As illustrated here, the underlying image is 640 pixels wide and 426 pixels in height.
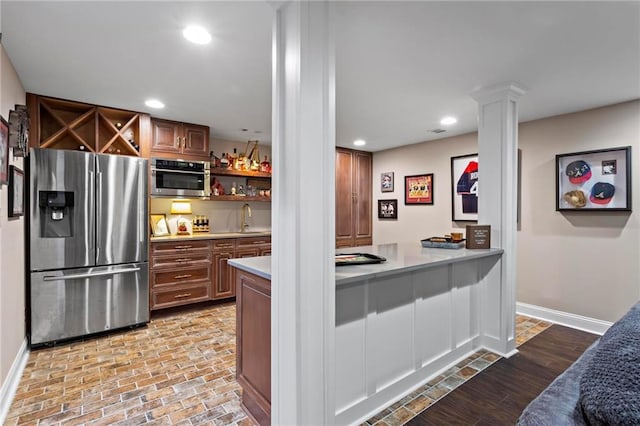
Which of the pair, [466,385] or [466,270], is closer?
[466,385]

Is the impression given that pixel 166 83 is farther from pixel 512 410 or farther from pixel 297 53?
pixel 512 410

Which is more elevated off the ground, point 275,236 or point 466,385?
point 275,236

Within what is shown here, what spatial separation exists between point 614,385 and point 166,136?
14.3 feet

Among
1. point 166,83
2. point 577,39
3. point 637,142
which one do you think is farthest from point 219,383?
point 637,142

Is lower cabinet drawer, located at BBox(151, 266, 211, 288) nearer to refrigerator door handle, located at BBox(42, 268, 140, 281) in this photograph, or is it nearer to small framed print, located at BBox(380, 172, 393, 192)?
refrigerator door handle, located at BBox(42, 268, 140, 281)

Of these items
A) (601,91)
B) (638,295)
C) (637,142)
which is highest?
(601,91)

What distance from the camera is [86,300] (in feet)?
10.5

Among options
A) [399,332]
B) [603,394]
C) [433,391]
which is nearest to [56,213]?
[399,332]

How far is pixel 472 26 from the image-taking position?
192 cm

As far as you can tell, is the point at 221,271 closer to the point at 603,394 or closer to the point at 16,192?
the point at 16,192

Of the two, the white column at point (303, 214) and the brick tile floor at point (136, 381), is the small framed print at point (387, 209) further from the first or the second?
the white column at point (303, 214)

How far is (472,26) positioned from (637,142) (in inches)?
101

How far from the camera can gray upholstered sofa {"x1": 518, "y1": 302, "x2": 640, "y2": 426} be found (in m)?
0.65

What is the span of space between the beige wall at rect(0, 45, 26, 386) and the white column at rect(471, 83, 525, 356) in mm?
3750
